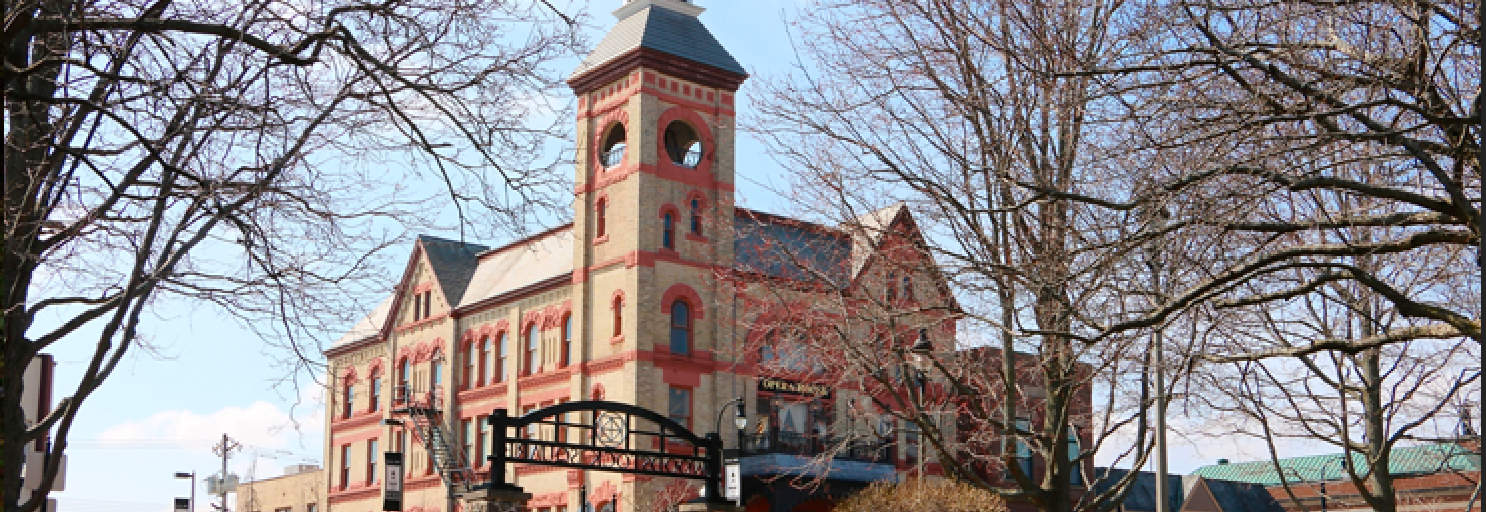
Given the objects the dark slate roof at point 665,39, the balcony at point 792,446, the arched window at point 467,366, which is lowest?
the balcony at point 792,446

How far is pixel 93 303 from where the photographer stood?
35.6 ft

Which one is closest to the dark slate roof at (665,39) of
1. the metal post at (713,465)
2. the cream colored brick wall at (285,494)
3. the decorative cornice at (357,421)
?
the metal post at (713,465)

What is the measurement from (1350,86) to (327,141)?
757cm

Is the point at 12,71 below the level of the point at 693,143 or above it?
below

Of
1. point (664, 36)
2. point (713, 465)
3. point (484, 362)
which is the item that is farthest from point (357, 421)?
point (713, 465)

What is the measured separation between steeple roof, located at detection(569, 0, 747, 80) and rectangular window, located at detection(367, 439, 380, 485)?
1952cm

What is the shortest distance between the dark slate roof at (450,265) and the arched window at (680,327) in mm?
12295

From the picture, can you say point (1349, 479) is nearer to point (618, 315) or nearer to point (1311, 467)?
point (1311, 467)

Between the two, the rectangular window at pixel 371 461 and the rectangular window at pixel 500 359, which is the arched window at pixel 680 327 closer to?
the rectangular window at pixel 500 359

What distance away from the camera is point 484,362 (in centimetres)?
4978

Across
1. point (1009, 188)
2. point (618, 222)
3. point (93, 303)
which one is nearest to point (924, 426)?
point (1009, 188)

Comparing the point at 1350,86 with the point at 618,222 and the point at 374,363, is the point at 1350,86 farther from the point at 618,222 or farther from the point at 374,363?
the point at 374,363

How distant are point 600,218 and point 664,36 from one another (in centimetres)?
606

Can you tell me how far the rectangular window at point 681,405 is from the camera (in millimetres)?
42219
